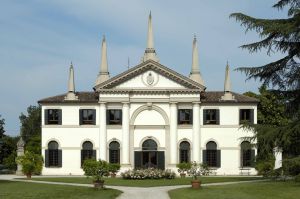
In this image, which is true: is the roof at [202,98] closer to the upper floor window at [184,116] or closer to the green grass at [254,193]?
the upper floor window at [184,116]

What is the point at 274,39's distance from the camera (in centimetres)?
2308

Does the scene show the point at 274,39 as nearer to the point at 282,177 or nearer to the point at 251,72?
the point at 251,72

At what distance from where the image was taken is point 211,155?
49.2m

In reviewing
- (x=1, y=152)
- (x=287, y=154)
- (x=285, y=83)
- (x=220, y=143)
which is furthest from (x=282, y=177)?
(x=1, y=152)

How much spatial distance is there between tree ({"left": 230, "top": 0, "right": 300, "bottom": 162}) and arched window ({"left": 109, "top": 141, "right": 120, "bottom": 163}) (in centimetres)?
2629

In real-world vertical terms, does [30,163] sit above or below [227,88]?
below

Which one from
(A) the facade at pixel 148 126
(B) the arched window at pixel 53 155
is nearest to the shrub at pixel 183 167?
(A) the facade at pixel 148 126

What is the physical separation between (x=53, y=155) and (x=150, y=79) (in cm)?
1150

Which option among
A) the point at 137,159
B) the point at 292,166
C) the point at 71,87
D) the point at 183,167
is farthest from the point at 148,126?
the point at 292,166

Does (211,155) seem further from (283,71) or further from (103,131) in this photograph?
(283,71)

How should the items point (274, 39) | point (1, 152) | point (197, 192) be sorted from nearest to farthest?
point (274, 39) < point (197, 192) < point (1, 152)

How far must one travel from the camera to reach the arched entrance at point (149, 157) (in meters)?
49.0

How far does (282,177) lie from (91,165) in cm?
1146

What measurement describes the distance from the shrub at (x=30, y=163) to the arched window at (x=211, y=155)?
15116 mm
